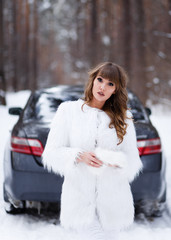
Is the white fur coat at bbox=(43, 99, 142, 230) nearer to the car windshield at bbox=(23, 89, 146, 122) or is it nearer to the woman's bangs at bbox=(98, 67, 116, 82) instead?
the woman's bangs at bbox=(98, 67, 116, 82)

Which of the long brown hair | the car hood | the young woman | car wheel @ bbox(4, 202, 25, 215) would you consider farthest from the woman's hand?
car wheel @ bbox(4, 202, 25, 215)

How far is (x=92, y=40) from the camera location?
2345cm

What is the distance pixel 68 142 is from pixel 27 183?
1341 millimetres

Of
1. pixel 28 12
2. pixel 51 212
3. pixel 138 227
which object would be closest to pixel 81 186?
pixel 138 227

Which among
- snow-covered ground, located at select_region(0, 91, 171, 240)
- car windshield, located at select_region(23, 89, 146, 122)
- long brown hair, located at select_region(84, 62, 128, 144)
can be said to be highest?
long brown hair, located at select_region(84, 62, 128, 144)

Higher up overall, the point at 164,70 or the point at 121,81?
the point at 121,81

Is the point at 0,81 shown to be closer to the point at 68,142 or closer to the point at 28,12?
the point at 68,142

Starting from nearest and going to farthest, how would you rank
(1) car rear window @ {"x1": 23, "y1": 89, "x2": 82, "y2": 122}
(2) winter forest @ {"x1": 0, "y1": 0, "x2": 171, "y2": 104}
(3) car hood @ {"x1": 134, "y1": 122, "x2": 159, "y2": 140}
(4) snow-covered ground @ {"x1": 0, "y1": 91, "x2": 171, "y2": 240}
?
(4) snow-covered ground @ {"x1": 0, "y1": 91, "x2": 171, "y2": 240} < (3) car hood @ {"x1": 134, "y1": 122, "x2": 159, "y2": 140} < (1) car rear window @ {"x1": 23, "y1": 89, "x2": 82, "y2": 122} < (2) winter forest @ {"x1": 0, "y1": 0, "x2": 171, "y2": 104}

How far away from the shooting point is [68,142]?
79.1 inches

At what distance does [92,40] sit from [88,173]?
22.5m

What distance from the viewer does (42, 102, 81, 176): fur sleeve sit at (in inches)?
75.5

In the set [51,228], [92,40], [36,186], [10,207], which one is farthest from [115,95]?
[92,40]

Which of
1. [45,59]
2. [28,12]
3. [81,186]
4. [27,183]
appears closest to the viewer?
[81,186]

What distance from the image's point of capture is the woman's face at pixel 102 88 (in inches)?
77.6
